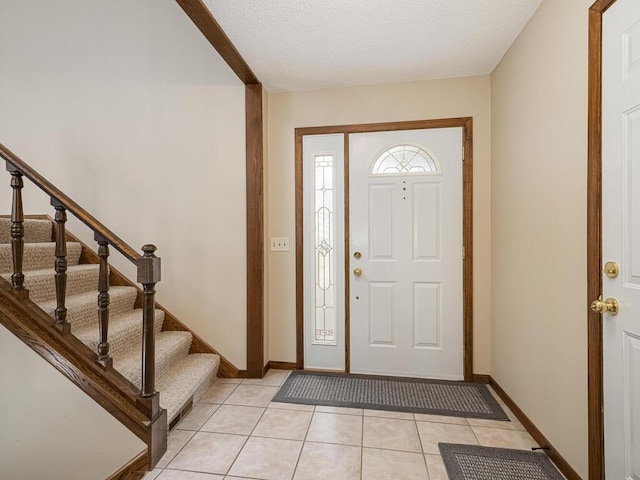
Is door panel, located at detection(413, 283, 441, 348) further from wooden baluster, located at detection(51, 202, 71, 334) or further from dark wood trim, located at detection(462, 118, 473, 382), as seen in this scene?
wooden baluster, located at detection(51, 202, 71, 334)

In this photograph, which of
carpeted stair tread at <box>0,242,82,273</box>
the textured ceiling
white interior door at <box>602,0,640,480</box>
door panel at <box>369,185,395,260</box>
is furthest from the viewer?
door panel at <box>369,185,395,260</box>

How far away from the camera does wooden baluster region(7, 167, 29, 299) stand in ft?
5.53

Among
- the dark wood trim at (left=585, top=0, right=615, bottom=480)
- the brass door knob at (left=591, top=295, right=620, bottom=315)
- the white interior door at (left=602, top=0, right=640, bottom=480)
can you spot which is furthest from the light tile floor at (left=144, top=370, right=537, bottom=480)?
the brass door knob at (left=591, top=295, right=620, bottom=315)

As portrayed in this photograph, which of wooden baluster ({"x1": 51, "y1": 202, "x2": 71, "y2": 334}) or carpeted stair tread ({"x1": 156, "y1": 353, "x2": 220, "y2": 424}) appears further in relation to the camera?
carpeted stair tread ({"x1": 156, "y1": 353, "x2": 220, "y2": 424})

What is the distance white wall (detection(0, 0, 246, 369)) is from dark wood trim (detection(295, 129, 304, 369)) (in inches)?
18.1

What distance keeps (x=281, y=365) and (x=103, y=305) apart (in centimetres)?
160

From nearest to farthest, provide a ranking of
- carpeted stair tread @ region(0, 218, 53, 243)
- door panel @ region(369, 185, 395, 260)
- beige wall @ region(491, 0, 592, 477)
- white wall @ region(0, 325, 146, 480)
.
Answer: beige wall @ region(491, 0, 592, 477) < white wall @ region(0, 325, 146, 480) < carpeted stair tread @ region(0, 218, 53, 243) < door panel @ region(369, 185, 395, 260)

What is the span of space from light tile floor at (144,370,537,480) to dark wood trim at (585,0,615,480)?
56 cm

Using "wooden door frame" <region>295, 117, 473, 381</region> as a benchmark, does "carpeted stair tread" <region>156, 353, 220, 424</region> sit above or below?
below

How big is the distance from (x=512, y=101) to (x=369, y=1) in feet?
3.80

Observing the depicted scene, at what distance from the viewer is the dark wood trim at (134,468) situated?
1654 mm

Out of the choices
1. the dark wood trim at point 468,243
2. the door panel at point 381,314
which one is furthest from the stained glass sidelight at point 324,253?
the dark wood trim at point 468,243

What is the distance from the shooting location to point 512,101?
2180mm

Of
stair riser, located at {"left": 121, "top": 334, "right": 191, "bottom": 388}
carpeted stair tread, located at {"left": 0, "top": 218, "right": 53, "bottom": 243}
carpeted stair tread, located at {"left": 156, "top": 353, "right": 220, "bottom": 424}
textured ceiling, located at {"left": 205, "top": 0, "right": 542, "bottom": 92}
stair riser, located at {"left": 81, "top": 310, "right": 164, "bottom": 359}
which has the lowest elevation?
carpeted stair tread, located at {"left": 156, "top": 353, "right": 220, "bottom": 424}
